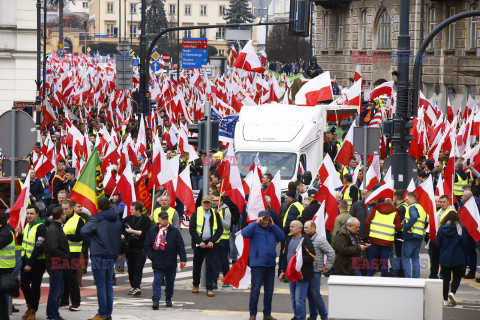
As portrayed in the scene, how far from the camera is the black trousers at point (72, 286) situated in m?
13.9

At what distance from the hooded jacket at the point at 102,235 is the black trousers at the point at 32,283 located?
683 millimetres

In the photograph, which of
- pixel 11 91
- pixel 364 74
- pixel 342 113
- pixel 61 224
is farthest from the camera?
pixel 364 74

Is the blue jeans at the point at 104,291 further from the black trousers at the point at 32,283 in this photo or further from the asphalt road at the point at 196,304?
the black trousers at the point at 32,283

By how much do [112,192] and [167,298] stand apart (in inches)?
171

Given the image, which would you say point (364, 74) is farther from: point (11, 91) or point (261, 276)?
point (261, 276)

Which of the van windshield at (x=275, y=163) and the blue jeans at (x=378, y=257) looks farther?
the van windshield at (x=275, y=163)

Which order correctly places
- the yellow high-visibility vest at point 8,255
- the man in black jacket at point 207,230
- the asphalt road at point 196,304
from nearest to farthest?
the yellow high-visibility vest at point 8,255 → the asphalt road at point 196,304 → the man in black jacket at point 207,230

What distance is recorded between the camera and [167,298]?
15102mm

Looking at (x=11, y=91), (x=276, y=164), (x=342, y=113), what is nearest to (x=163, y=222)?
(x=276, y=164)

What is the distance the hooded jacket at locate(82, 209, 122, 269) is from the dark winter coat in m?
1.29

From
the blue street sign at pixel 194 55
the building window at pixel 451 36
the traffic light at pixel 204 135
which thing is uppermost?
the building window at pixel 451 36

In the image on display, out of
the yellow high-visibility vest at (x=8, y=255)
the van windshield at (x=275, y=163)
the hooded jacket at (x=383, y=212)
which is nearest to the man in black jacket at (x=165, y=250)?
the yellow high-visibility vest at (x=8, y=255)

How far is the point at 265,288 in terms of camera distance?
553 inches

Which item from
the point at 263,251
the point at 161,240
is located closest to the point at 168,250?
the point at 161,240
